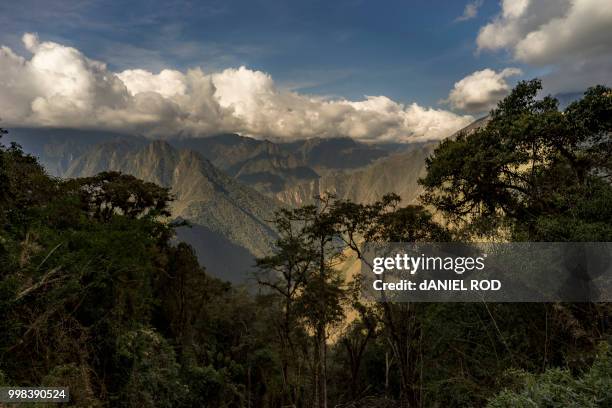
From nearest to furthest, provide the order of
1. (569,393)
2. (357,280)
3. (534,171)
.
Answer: (569,393)
(534,171)
(357,280)

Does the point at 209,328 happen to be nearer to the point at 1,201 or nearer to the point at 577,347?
the point at 1,201

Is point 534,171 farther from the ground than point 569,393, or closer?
farther from the ground

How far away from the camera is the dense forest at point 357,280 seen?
457 inches

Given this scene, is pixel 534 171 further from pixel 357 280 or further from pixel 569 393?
pixel 569 393

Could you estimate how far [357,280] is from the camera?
25203mm

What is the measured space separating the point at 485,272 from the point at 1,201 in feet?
63.2

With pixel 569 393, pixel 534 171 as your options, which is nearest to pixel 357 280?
pixel 534 171

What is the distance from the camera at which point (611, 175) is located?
15750 mm

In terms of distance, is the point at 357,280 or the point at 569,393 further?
the point at 357,280

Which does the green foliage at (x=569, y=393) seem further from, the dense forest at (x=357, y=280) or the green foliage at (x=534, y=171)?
the green foliage at (x=534, y=171)

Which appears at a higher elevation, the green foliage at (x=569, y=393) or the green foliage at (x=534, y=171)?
the green foliage at (x=534, y=171)

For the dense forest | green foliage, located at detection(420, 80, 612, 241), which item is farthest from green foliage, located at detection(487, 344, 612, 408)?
green foliage, located at detection(420, 80, 612, 241)

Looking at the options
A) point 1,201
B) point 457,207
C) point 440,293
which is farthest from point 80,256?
point 457,207

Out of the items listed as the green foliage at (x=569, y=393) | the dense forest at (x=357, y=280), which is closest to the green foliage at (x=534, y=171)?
the dense forest at (x=357, y=280)
